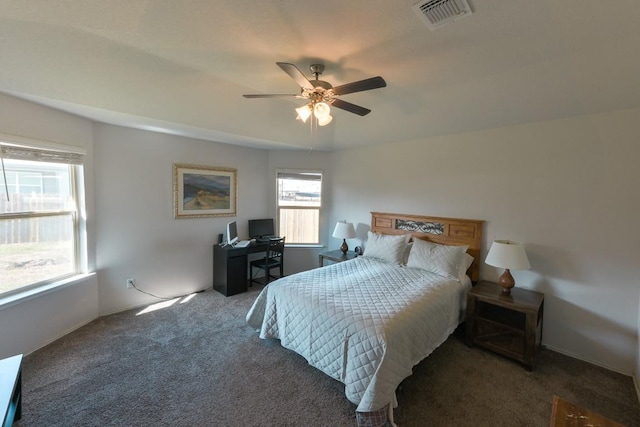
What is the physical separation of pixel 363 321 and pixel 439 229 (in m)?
2.06

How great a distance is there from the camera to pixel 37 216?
8.38 ft

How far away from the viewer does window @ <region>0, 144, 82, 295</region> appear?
7.63ft

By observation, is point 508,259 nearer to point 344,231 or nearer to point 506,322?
point 506,322

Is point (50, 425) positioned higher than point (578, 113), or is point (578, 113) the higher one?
point (578, 113)

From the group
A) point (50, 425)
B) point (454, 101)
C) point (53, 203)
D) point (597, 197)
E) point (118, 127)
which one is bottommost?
point (50, 425)

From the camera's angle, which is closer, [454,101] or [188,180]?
[454,101]

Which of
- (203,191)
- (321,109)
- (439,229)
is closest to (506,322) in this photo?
(439,229)

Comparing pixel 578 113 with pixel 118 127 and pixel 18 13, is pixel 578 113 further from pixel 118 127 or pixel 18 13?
pixel 118 127

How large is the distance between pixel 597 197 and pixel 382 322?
7.84 ft

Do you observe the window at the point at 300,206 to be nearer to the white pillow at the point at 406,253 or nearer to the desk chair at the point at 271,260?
the desk chair at the point at 271,260

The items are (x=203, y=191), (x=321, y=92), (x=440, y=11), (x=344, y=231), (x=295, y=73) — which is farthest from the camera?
(x=344, y=231)

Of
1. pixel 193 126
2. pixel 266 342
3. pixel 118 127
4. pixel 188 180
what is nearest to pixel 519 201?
pixel 266 342

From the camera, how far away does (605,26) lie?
5.03ft

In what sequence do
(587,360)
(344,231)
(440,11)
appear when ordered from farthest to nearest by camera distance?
1. (344,231)
2. (587,360)
3. (440,11)
